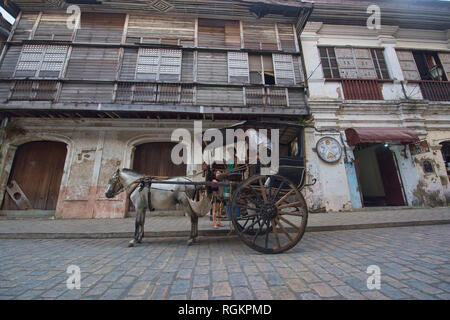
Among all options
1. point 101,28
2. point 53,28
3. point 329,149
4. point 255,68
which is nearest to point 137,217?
point 329,149

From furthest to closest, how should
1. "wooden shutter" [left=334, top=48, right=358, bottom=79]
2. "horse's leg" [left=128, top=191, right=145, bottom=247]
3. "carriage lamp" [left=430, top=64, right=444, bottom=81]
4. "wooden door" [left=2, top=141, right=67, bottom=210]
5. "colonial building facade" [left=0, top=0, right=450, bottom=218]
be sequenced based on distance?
"carriage lamp" [left=430, top=64, right=444, bottom=81] < "wooden shutter" [left=334, top=48, right=358, bottom=79] < "wooden door" [left=2, top=141, right=67, bottom=210] < "colonial building facade" [left=0, top=0, right=450, bottom=218] < "horse's leg" [left=128, top=191, right=145, bottom=247]

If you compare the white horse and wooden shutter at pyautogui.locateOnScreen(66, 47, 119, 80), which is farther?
wooden shutter at pyautogui.locateOnScreen(66, 47, 119, 80)

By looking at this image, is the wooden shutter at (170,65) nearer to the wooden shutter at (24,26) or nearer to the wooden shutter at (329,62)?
the wooden shutter at (24,26)

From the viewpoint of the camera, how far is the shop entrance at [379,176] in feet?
22.9

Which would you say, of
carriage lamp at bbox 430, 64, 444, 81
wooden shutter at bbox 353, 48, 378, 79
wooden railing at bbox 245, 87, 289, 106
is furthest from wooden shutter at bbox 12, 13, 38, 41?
carriage lamp at bbox 430, 64, 444, 81

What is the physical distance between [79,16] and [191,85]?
6.17 meters

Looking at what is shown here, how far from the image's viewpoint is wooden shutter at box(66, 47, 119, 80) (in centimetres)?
679

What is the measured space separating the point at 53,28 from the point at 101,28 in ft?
6.54

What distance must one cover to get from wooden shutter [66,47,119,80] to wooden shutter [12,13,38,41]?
85.5 inches

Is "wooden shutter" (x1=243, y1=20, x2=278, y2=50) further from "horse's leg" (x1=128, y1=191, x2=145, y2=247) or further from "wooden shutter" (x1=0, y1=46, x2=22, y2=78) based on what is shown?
"wooden shutter" (x1=0, y1=46, x2=22, y2=78)

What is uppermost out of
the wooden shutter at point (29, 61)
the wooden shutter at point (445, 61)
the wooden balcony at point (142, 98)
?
the wooden shutter at point (445, 61)

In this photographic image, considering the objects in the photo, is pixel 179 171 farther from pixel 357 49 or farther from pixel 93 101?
pixel 357 49

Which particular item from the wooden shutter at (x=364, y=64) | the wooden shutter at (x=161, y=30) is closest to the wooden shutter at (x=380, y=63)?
the wooden shutter at (x=364, y=64)

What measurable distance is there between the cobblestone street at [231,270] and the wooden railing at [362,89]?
6.23 m
